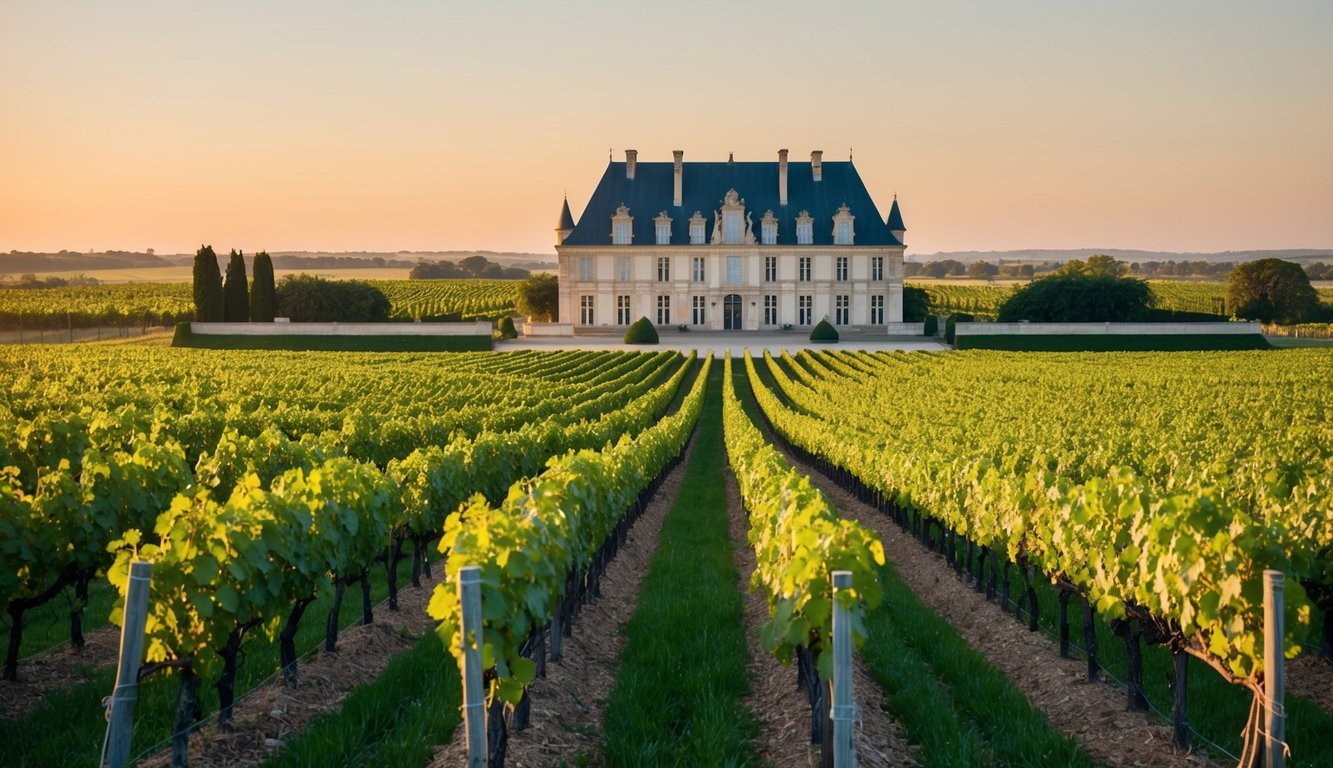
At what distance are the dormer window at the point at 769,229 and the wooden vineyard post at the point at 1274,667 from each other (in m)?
68.6

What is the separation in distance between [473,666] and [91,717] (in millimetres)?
3360

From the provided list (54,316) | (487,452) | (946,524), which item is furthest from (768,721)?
(54,316)

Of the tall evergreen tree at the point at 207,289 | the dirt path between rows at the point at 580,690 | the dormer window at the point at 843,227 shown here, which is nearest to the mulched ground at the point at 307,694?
the dirt path between rows at the point at 580,690

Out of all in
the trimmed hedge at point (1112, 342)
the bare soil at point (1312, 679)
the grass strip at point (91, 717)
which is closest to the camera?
the grass strip at point (91, 717)

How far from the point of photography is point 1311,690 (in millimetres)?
8078

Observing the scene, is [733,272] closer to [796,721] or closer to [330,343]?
[330,343]

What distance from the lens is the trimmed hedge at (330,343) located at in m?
60.1

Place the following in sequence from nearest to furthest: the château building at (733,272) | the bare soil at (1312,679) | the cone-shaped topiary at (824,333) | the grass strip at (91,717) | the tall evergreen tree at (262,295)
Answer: the grass strip at (91,717) < the bare soil at (1312,679) < the cone-shaped topiary at (824,333) < the tall evergreen tree at (262,295) < the château building at (733,272)

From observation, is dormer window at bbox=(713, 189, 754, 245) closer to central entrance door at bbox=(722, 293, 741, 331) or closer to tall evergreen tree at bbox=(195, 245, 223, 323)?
central entrance door at bbox=(722, 293, 741, 331)

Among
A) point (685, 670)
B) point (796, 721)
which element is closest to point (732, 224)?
point (685, 670)

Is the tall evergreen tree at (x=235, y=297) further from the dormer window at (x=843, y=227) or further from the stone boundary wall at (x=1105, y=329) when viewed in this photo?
the stone boundary wall at (x=1105, y=329)

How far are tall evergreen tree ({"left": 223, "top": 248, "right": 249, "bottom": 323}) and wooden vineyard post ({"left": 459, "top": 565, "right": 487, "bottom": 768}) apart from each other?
65682 mm

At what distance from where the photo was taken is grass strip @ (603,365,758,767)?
648cm

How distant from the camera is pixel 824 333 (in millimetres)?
65188
